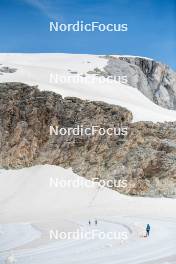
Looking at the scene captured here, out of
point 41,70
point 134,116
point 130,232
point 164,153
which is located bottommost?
point 130,232

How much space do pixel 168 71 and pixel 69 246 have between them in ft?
260

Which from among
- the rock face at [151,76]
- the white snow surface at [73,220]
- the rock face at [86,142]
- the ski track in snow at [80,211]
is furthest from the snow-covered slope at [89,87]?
the white snow surface at [73,220]

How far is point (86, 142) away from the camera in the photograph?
6228 centimetres

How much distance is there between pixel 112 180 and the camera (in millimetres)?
58219

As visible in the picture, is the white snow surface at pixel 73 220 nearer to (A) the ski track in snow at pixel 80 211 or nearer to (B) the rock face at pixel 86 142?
(A) the ski track in snow at pixel 80 211

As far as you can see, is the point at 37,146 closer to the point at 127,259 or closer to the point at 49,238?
the point at 49,238

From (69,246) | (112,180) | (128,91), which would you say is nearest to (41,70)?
(128,91)

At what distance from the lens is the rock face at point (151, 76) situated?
296 feet

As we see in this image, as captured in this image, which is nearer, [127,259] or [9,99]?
[127,259]

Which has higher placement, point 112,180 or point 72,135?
point 72,135

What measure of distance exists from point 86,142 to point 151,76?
41.6 meters

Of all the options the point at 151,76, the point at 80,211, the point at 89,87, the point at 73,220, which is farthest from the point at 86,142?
the point at 151,76

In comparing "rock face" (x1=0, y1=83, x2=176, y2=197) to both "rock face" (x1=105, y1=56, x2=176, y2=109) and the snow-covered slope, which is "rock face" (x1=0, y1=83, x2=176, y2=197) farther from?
"rock face" (x1=105, y1=56, x2=176, y2=109)

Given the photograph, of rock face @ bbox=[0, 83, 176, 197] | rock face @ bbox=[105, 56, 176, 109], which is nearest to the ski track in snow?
rock face @ bbox=[0, 83, 176, 197]
